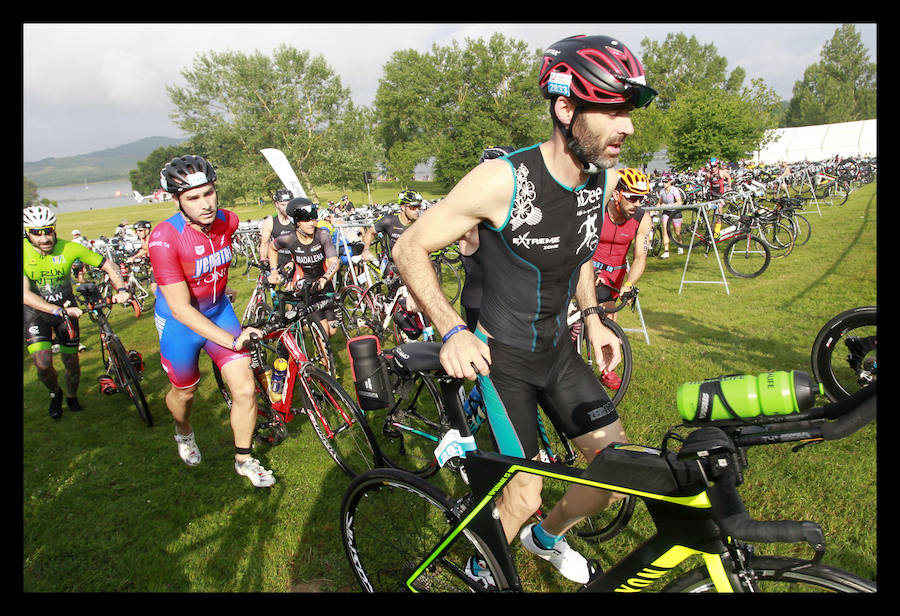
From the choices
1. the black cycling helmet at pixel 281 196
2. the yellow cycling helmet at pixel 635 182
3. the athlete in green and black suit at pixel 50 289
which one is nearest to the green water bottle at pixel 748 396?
the yellow cycling helmet at pixel 635 182

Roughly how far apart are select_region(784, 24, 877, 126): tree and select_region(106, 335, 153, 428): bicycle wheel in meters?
114

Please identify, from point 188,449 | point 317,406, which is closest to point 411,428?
point 317,406

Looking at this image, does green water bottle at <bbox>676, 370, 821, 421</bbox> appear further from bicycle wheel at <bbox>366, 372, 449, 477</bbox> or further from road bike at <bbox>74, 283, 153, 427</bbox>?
road bike at <bbox>74, 283, 153, 427</bbox>

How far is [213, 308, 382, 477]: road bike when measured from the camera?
4223 mm

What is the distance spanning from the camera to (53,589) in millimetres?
3430

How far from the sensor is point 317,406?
4.59m

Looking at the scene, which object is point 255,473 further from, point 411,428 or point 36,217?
point 36,217

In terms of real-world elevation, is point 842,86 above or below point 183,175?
above

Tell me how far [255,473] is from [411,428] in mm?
1492

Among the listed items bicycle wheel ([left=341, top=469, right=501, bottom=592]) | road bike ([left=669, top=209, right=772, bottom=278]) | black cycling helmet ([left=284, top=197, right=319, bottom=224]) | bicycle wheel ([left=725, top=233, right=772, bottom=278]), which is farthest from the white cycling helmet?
bicycle wheel ([left=725, top=233, right=772, bottom=278])

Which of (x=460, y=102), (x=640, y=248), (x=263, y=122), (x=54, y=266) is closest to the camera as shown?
(x=640, y=248)

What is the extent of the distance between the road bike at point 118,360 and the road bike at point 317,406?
1994mm

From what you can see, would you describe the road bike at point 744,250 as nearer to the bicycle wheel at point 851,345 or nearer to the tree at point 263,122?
the bicycle wheel at point 851,345

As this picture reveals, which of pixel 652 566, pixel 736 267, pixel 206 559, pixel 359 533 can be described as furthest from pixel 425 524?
pixel 736 267
